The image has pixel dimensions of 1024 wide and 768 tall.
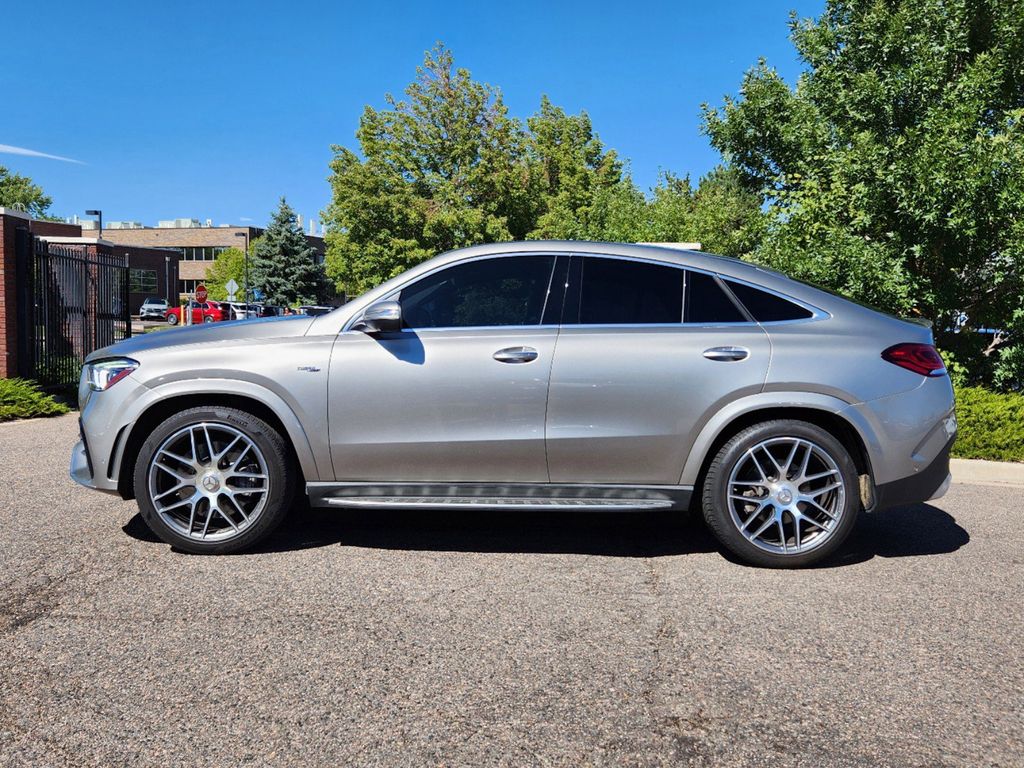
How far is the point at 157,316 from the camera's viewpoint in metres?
58.5

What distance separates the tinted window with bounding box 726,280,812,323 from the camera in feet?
15.6

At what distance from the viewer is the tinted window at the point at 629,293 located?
15.7ft

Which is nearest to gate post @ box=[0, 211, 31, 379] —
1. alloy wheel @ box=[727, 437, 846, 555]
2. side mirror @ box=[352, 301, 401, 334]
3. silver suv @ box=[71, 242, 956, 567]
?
silver suv @ box=[71, 242, 956, 567]

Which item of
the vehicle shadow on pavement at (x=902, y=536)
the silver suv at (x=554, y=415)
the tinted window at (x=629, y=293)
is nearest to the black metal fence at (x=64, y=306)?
the silver suv at (x=554, y=415)

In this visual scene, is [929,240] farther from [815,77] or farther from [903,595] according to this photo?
[903,595]

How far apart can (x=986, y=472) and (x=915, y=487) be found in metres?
3.87

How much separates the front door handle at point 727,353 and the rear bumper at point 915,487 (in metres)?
1.02

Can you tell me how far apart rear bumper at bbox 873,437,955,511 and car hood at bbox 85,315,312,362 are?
10.9 ft

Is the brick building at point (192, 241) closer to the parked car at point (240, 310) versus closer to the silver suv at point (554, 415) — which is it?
the parked car at point (240, 310)

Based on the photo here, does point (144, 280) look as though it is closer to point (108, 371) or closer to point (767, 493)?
point (108, 371)

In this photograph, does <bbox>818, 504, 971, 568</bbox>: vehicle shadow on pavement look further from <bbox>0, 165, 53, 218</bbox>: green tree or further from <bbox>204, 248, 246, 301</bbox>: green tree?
<bbox>0, 165, 53, 218</bbox>: green tree

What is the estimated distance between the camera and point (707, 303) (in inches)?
189

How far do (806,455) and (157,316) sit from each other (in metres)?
60.1

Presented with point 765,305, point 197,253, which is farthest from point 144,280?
point 765,305
